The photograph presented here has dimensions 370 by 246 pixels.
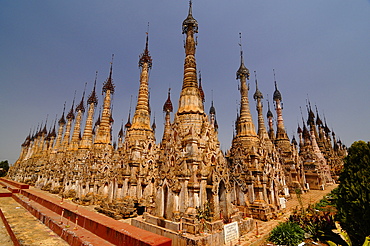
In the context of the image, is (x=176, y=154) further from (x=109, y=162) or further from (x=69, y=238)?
(x=109, y=162)

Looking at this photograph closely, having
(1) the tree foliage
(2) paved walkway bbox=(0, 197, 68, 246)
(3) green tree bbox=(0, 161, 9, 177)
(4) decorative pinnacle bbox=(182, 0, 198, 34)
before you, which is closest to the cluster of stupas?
(4) decorative pinnacle bbox=(182, 0, 198, 34)

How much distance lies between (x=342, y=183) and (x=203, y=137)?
7.41 meters

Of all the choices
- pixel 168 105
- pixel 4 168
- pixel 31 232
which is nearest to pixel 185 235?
pixel 31 232

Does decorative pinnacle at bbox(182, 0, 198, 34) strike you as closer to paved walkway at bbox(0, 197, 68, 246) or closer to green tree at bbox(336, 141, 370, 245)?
green tree at bbox(336, 141, 370, 245)

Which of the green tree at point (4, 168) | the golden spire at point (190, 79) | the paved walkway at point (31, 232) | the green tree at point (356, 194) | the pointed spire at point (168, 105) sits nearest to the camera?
the green tree at point (356, 194)

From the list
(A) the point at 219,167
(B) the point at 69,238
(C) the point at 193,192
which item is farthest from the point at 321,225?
(B) the point at 69,238

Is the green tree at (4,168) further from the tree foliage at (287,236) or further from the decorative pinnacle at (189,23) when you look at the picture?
the tree foliage at (287,236)

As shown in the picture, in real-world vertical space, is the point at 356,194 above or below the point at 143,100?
below

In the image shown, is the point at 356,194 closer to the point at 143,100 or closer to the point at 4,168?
the point at 143,100

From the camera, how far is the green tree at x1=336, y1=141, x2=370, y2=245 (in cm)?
751

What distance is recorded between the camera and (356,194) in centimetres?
786

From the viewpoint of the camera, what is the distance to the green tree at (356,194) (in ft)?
24.6

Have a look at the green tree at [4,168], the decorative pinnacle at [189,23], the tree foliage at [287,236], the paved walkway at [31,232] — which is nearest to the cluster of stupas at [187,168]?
the decorative pinnacle at [189,23]

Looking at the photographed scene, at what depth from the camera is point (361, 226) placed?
7555 millimetres
